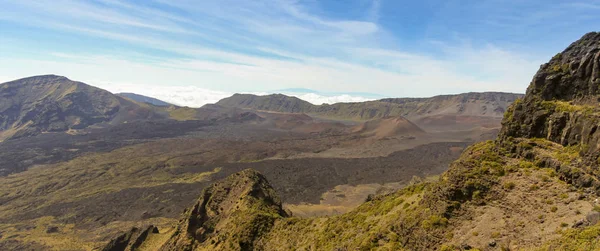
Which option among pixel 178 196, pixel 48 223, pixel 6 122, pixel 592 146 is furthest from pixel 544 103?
pixel 6 122

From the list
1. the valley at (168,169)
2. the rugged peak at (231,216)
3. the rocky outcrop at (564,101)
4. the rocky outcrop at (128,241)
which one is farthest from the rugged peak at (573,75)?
the valley at (168,169)

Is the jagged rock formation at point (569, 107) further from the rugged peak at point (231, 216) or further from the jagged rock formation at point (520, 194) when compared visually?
the rugged peak at point (231, 216)

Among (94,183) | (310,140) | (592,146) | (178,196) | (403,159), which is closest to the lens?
(592,146)

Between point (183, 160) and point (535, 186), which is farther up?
point (535, 186)

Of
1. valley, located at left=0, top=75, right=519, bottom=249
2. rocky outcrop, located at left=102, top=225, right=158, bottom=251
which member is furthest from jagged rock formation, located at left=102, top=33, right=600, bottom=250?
valley, located at left=0, top=75, right=519, bottom=249

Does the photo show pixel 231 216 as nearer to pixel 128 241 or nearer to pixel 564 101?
pixel 128 241

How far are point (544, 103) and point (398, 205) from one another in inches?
295

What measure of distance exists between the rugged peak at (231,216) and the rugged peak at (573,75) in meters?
16.9

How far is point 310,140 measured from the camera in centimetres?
13400

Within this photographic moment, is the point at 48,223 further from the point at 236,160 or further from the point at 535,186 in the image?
the point at 535,186

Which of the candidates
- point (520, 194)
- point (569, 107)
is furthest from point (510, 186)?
point (569, 107)

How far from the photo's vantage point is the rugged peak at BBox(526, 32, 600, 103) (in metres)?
10.9

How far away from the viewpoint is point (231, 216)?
23.4 metres

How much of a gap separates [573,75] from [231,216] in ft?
72.8
